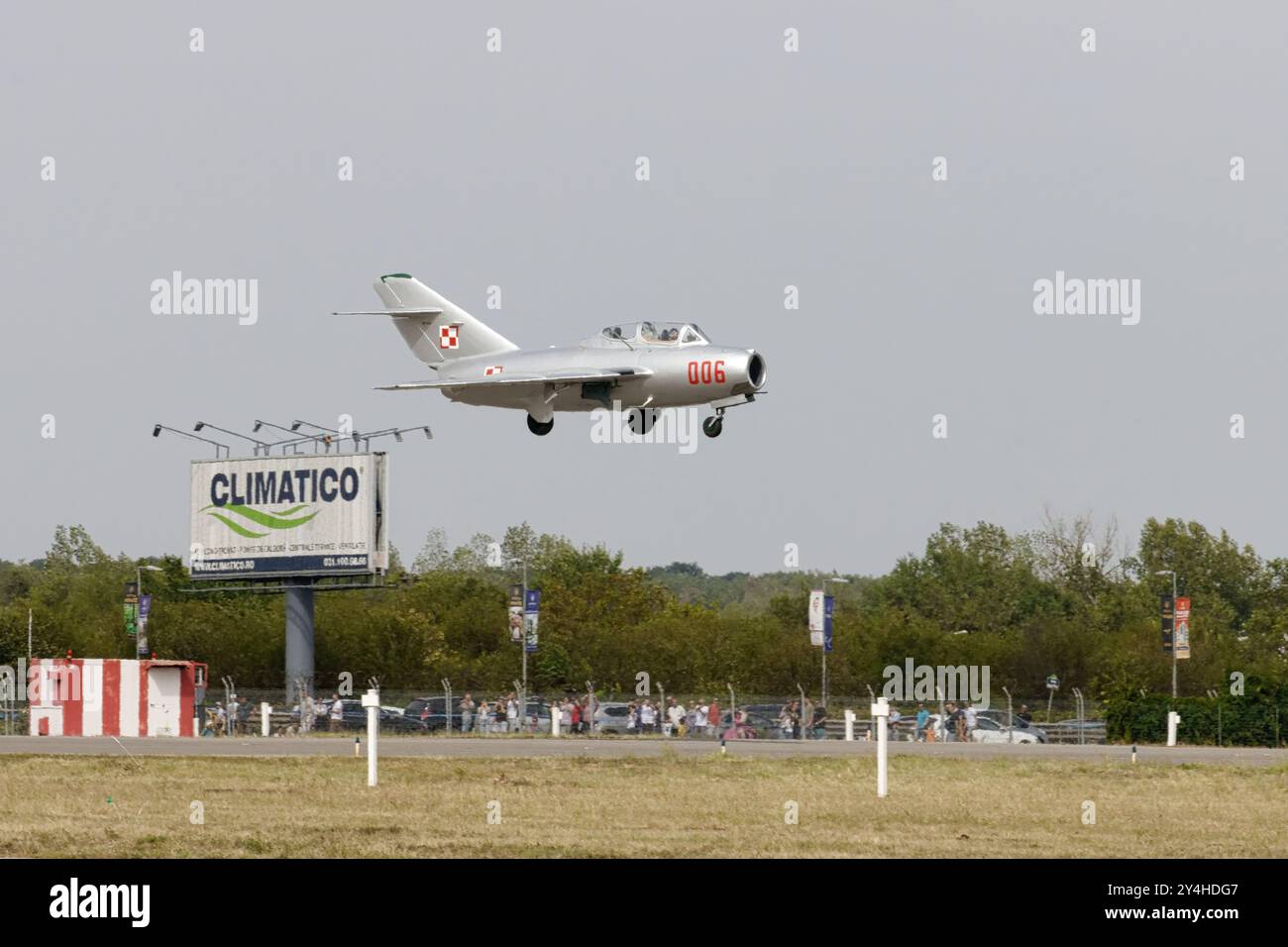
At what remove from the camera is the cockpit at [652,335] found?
3850cm

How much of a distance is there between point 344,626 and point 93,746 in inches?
1985

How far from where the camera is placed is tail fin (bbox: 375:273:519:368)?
4588 centimetres

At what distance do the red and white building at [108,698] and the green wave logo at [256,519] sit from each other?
14605 millimetres

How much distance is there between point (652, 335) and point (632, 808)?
1095 cm

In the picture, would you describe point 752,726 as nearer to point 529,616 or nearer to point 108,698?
point 529,616

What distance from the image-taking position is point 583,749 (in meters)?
49.1

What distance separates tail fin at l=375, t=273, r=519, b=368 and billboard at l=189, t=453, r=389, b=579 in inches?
1107

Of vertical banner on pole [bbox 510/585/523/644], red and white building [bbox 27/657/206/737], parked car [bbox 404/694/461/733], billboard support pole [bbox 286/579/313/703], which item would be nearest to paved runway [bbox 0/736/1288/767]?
red and white building [bbox 27/657/206/737]

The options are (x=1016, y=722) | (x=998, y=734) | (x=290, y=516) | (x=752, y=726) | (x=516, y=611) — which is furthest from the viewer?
(x=516, y=611)

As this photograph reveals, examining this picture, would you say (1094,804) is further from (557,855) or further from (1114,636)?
(1114,636)

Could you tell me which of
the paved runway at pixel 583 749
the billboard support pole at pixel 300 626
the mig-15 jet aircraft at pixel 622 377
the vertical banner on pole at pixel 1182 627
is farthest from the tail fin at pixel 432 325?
the vertical banner on pole at pixel 1182 627

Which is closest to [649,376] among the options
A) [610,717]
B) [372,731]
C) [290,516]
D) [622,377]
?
[622,377]
